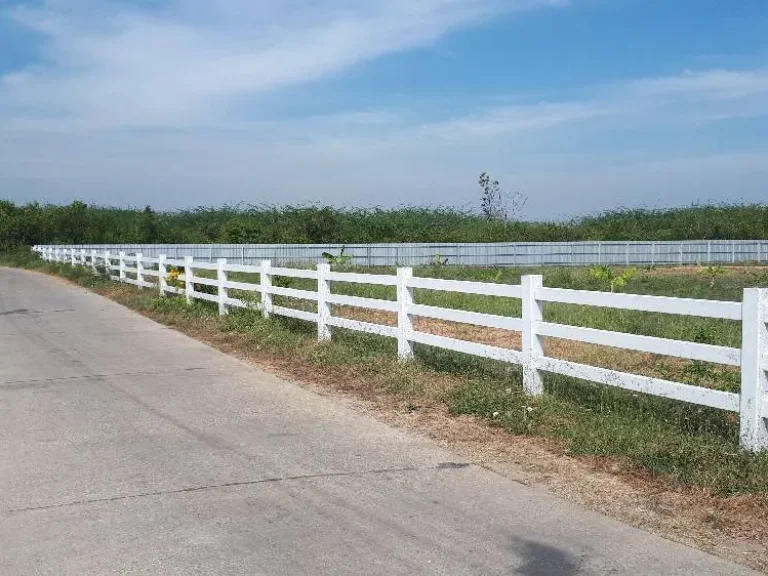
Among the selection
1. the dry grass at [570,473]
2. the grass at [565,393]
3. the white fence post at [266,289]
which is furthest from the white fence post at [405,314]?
the white fence post at [266,289]

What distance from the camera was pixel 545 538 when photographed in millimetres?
5340

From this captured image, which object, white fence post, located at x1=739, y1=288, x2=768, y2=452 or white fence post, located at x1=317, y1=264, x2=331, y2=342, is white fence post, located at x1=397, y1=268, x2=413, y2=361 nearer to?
white fence post, located at x1=317, y1=264, x2=331, y2=342

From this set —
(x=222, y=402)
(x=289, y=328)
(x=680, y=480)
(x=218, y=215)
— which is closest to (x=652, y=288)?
(x=289, y=328)

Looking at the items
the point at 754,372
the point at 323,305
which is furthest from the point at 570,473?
the point at 323,305

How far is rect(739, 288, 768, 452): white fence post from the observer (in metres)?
6.55

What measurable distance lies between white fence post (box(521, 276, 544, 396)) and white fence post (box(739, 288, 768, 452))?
8.29 feet

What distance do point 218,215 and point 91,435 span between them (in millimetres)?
66932

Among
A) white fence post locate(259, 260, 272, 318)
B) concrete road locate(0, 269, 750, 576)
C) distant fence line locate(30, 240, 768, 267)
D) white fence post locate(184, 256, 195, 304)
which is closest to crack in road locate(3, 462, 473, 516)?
concrete road locate(0, 269, 750, 576)

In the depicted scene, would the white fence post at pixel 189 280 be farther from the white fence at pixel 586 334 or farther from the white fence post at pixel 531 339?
the white fence post at pixel 531 339

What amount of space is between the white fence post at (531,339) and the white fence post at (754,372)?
2.53m

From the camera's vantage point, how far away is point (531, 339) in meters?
9.05

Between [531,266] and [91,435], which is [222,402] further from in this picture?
[531,266]

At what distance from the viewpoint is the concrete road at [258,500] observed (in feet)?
16.4

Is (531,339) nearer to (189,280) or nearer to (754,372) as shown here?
(754,372)
